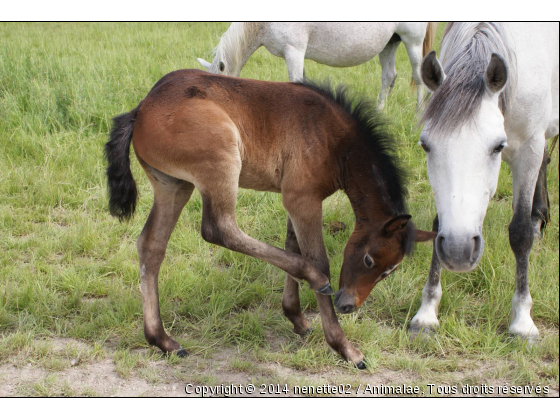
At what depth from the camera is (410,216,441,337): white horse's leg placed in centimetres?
388

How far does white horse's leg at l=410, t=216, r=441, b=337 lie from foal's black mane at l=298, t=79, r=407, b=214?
0.59 meters

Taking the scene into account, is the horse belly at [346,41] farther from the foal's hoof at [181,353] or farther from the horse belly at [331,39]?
the foal's hoof at [181,353]

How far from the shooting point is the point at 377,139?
355 centimetres

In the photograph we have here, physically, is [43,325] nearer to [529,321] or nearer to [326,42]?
[529,321]

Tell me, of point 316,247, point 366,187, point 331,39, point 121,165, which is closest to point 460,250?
point 366,187

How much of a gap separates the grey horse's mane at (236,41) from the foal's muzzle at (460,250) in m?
4.33

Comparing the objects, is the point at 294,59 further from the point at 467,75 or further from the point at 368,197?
the point at 467,75

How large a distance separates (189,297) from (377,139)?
189 centimetres

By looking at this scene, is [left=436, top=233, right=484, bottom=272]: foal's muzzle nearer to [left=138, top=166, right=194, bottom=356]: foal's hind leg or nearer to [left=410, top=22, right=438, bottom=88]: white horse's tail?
[left=138, top=166, right=194, bottom=356]: foal's hind leg

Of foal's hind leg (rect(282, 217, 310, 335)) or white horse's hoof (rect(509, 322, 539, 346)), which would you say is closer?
white horse's hoof (rect(509, 322, 539, 346))

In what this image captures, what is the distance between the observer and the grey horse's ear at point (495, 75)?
304 centimetres

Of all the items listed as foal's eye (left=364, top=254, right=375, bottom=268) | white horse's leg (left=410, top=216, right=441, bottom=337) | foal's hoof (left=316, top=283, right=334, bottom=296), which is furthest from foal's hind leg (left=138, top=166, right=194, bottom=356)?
white horse's leg (left=410, top=216, right=441, bottom=337)

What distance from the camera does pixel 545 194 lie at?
17.6 feet

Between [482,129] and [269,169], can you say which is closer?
[482,129]
